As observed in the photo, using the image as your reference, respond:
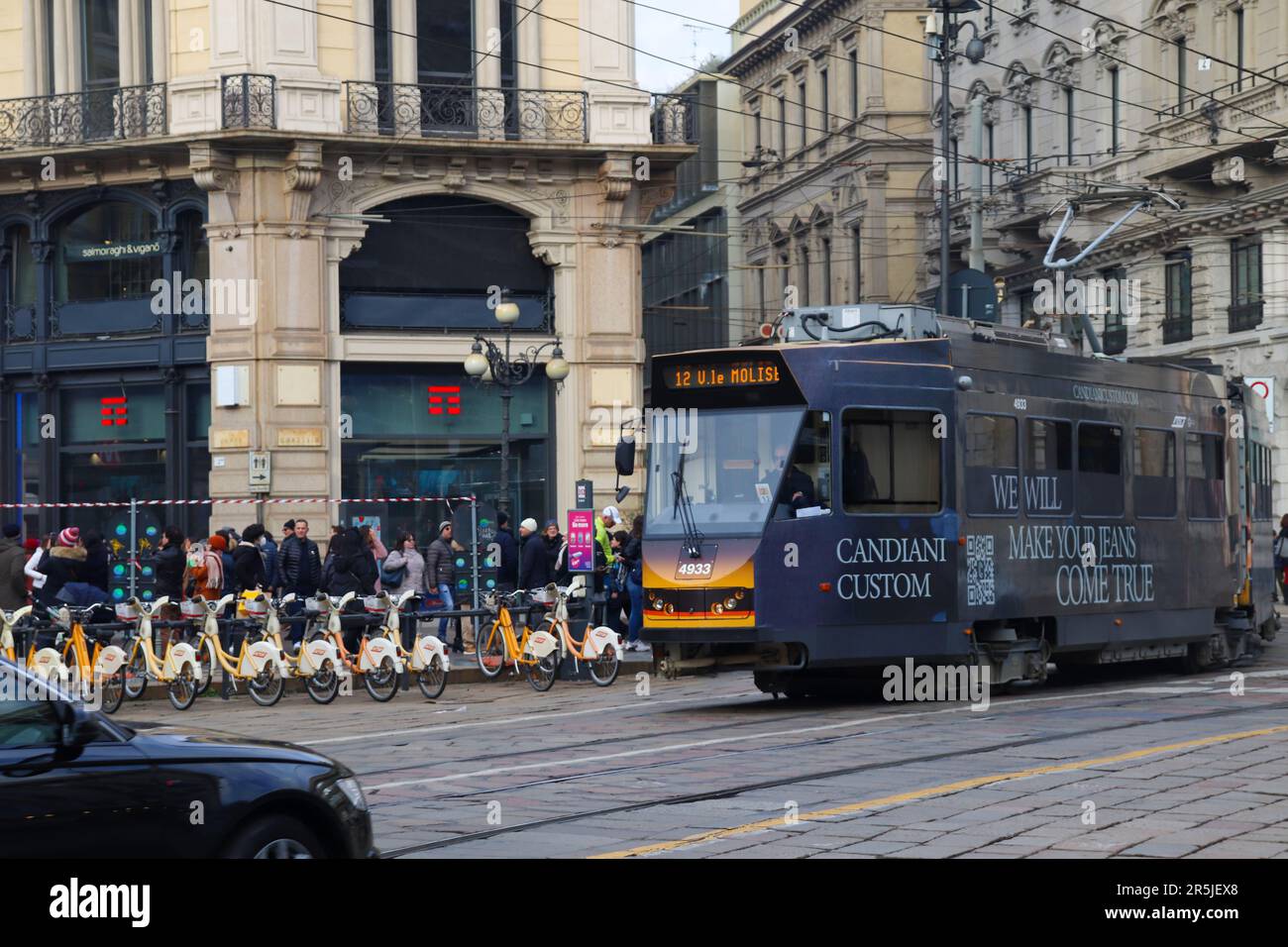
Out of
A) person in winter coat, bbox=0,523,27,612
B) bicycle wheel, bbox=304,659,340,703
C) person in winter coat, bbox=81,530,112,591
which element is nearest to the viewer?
bicycle wheel, bbox=304,659,340,703

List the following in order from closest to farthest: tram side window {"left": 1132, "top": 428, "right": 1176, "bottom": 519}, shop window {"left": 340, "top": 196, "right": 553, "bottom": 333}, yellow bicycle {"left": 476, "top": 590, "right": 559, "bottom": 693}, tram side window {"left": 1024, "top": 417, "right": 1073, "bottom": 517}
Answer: tram side window {"left": 1024, "top": 417, "right": 1073, "bottom": 517} < tram side window {"left": 1132, "top": 428, "right": 1176, "bottom": 519} < yellow bicycle {"left": 476, "top": 590, "right": 559, "bottom": 693} < shop window {"left": 340, "top": 196, "right": 553, "bottom": 333}

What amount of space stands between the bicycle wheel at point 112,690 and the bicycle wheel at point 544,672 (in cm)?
394

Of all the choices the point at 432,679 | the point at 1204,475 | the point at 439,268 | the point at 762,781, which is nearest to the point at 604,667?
the point at 432,679

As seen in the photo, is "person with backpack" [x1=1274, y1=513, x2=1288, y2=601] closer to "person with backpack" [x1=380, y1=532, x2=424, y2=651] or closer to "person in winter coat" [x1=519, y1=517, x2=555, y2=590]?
"person in winter coat" [x1=519, y1=517, x2=555, y2=590]

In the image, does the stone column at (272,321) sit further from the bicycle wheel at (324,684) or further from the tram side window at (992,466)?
the tram side window at (992,466)

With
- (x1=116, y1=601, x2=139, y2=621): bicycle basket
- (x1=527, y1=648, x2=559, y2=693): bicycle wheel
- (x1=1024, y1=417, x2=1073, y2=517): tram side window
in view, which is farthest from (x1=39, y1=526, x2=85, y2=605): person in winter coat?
(x1=1024, y1=417, x2=1073, y2=517): tram side window

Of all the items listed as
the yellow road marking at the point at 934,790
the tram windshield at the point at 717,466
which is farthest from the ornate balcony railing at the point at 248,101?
the yellow road marking at the point at 934,790

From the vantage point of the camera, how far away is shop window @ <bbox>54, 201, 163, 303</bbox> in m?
30.0

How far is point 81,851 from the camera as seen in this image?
5738 millimetres

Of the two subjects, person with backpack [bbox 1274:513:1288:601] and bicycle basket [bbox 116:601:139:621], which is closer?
bicycle basket [bbox 116:601:139:621]

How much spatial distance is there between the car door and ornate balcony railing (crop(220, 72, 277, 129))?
23.1 meters

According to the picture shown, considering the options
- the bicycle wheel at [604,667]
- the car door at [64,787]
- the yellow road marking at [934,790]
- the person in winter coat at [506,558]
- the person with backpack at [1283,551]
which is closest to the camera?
the car door at [64,787]

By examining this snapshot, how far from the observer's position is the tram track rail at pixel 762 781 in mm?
9438
